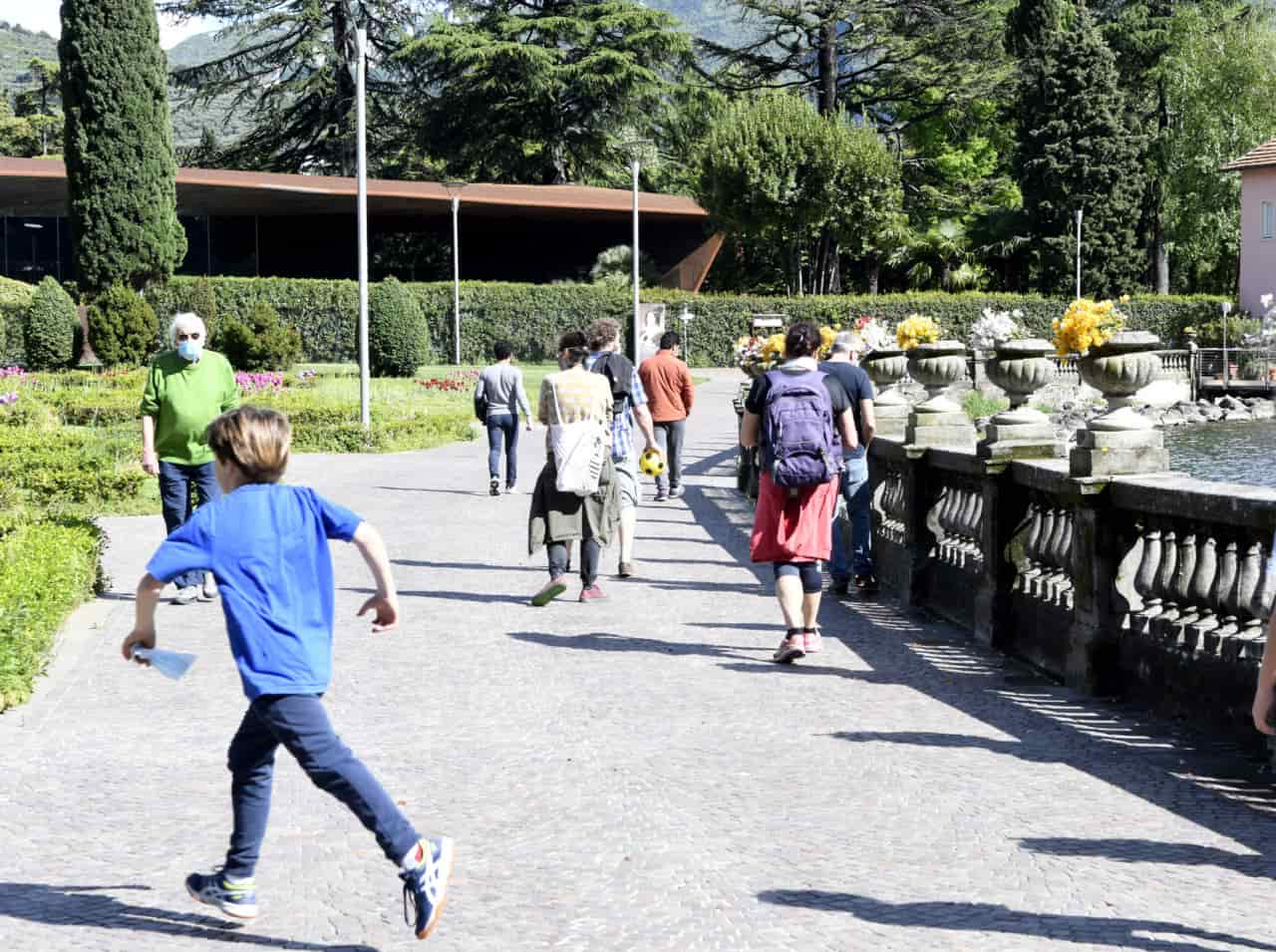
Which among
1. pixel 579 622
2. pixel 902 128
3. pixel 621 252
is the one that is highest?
pixel 902 128

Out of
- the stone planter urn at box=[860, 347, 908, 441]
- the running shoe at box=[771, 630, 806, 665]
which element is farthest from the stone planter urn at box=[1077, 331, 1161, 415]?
the stone planter urn at box=[860, 347, 908, 441]

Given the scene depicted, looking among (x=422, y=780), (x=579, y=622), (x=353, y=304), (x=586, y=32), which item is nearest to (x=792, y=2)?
(x=586, y=32)

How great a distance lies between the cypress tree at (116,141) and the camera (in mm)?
40406

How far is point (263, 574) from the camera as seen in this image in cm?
482

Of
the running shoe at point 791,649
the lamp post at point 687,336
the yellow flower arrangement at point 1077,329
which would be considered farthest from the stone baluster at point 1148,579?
the lamp post at point 687,336

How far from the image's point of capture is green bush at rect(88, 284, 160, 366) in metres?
39.7

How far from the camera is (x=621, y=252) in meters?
60.8

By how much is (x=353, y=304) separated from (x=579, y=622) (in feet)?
139

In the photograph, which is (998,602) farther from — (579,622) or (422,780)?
(422,780)

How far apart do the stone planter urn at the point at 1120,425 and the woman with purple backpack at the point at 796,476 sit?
1338 mm

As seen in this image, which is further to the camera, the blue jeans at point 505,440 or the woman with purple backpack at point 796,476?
the blue jeans at point 505,440

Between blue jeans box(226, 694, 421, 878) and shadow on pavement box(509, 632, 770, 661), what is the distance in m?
4.77

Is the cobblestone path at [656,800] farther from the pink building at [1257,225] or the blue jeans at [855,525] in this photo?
the pink building at [1257,225]

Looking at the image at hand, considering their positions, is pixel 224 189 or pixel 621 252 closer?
pixel 224 189
